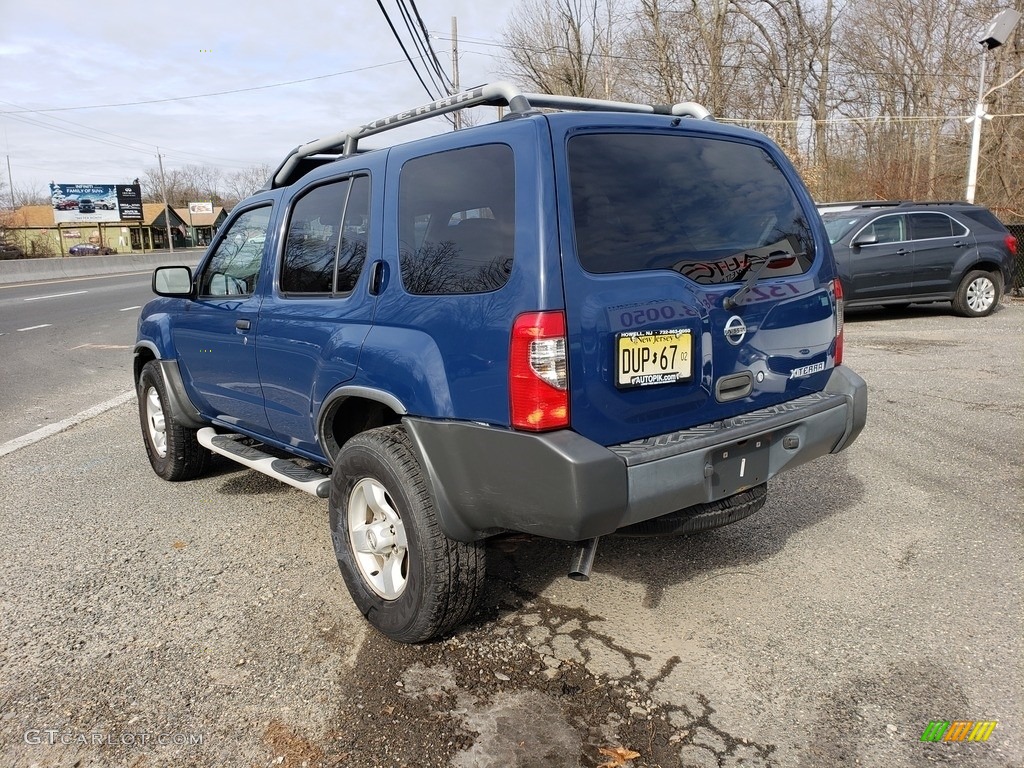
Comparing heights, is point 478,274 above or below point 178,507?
above

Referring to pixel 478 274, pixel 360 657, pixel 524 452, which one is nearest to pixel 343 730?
pixel 360 657

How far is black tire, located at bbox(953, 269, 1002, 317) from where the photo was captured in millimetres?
12086

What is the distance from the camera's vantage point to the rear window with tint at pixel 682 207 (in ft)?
8.87

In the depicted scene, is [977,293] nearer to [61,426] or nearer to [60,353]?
[61,426]

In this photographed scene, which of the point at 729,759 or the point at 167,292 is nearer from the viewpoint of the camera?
the point at 729,759

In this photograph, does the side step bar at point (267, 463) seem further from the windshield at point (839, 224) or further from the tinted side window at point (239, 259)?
the windshield at point (839, 224)

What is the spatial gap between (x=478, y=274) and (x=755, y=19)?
102 feet

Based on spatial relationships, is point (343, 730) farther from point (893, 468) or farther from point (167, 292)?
point (893, 468)

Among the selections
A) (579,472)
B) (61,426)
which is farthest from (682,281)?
(61,426)

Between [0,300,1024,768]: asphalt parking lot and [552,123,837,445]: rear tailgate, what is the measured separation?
0.88m

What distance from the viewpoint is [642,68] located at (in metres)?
30.5

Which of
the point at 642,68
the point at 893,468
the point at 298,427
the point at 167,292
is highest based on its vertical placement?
the point at 642,68
